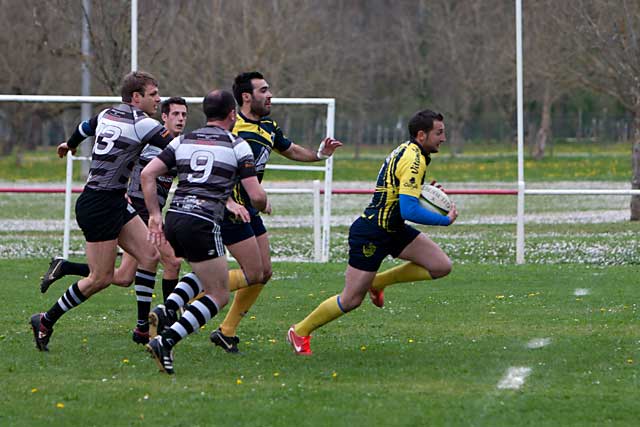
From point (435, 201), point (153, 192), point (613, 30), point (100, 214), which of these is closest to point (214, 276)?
point (153, 192)

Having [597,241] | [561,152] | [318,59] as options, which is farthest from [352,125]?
[597,241]

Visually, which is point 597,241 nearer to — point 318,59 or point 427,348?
point 427,348

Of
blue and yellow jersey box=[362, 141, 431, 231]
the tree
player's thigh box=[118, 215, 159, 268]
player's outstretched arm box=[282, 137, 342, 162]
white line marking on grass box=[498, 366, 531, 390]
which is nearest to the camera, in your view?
white line marking on grass box=[498, 366, 531, 390]

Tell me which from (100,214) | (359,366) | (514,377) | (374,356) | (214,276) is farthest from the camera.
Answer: (100,214)

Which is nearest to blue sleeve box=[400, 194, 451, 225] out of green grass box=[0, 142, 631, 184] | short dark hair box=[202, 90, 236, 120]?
short dark hair box=[202, 90, 236, 120]

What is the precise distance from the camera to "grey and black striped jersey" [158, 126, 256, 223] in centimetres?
739

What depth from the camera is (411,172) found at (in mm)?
7902

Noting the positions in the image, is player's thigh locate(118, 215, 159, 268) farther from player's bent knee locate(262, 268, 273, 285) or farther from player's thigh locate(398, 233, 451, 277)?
player's thigh locate(398, 233, 451, 277)

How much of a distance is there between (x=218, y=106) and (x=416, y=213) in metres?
1.54

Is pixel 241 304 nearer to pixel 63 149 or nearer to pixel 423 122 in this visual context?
pixel 423 122

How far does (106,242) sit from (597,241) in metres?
11.5

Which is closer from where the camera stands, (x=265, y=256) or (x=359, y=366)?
(x=359, y=366)

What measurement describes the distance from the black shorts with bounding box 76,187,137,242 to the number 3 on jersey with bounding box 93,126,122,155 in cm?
32

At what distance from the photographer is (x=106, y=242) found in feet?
27.9
